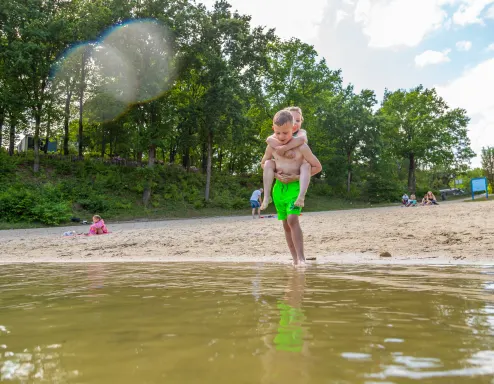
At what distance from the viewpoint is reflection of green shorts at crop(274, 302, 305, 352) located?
1.65 meters

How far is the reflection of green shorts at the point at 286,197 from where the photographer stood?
5.47m

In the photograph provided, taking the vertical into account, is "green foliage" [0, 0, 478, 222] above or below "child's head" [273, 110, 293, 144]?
above

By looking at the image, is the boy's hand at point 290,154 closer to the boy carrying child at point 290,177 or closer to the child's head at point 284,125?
the boy carrying child at point 290,177

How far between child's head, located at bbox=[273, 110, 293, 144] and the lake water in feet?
8.21

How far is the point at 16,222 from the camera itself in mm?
20594

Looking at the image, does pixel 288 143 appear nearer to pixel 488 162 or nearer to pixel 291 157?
pixel 291 157

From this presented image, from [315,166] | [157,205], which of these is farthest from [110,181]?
[315,166]

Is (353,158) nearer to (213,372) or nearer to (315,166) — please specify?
(315,166)

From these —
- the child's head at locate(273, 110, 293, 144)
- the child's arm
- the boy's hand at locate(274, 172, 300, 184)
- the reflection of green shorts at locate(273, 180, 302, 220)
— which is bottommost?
the reflection of green shorts at locate(273, 180, 302, 220)

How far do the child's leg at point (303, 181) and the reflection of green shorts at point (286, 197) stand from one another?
0.40 feet

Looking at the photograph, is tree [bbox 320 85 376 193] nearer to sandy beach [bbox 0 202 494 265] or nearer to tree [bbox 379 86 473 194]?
tree [bbox 379 86 473 194]

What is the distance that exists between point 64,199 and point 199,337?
2623 cm

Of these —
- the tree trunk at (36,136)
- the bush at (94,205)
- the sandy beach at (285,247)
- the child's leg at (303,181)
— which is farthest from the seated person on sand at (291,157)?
the tree trunk at (36,136)

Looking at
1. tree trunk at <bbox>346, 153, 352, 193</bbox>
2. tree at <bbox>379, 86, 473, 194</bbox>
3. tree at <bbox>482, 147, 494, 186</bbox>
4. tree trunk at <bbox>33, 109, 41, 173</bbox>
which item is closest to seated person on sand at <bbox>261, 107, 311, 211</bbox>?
tree trunk at <bbox>33, 109, 41, 173</bbox>
